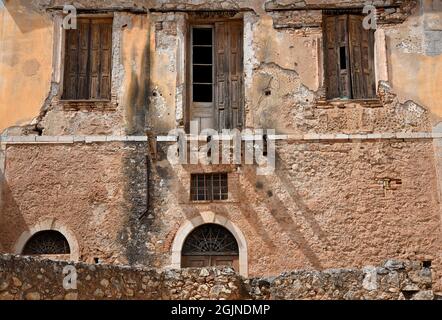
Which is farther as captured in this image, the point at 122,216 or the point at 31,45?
the point at 31,45

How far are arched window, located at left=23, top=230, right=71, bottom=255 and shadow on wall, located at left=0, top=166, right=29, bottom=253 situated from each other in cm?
25

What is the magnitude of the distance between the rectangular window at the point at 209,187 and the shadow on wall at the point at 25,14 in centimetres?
430

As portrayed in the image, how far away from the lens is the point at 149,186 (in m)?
13.1

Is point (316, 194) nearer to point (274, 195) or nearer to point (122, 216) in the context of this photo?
point (274, 195)

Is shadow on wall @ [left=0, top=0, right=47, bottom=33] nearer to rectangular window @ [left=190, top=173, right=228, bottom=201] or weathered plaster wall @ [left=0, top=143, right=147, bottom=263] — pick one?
weathered plaster wall @ [left=0, top=143, right=147, bottom=263]

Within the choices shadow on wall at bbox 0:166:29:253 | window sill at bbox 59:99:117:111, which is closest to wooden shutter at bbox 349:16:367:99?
window sill at bbox 59:99:117:111

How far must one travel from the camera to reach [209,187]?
1314 cm

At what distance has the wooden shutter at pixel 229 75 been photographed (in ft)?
45.1

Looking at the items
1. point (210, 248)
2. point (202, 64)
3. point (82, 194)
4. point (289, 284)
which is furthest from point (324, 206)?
point (289, 284)

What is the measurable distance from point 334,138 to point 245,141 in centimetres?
162

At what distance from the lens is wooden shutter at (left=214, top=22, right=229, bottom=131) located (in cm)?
1377

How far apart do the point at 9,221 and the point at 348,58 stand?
703 cm

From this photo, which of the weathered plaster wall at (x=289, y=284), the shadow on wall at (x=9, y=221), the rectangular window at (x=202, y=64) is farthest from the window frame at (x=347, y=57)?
the shadow on wall at (x=9, y=221)

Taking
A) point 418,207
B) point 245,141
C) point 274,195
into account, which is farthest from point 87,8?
point 418,207
